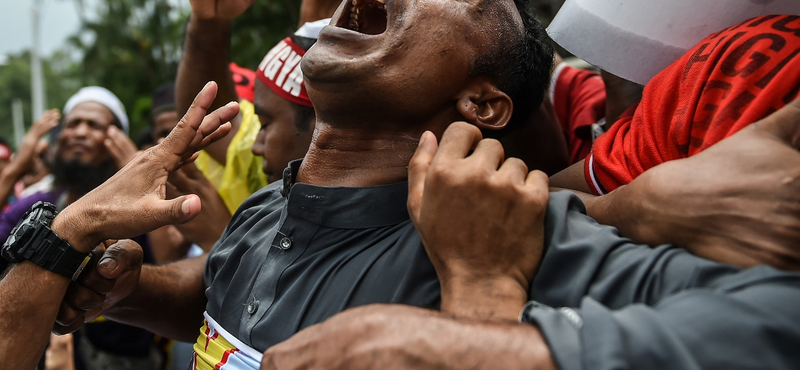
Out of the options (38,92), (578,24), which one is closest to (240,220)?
(578,24)

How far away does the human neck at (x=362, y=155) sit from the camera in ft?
6.95

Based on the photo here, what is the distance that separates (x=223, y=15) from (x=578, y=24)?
2024mm

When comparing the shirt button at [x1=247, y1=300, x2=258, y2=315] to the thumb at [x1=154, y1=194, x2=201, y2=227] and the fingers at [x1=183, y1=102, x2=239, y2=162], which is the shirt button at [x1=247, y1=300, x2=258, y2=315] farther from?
the fingers at [x1=183, y1=102, x2=239, y2=162]

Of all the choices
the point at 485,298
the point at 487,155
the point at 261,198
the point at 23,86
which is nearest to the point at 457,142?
the point at 487,155

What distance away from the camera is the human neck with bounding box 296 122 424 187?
2.12 meters

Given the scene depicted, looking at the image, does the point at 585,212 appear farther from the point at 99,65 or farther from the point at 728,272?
the point at 99,65

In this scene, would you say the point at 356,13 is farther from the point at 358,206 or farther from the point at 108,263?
the point at 108,263

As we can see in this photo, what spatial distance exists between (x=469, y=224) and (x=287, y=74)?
2.24m

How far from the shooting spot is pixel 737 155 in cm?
139

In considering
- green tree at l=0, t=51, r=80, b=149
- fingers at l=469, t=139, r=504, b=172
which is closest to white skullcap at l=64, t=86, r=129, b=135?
fingers at l=469, t=139, r=504, b=172

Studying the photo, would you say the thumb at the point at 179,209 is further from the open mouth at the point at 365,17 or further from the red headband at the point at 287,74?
the red headband at the point at 287,74

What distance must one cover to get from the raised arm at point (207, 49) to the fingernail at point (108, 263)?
5.48 ft

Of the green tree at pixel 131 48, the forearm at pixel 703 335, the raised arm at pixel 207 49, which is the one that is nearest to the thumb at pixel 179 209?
the forearm at pixel 703 335

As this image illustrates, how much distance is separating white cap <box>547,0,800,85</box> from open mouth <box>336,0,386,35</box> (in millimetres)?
650
